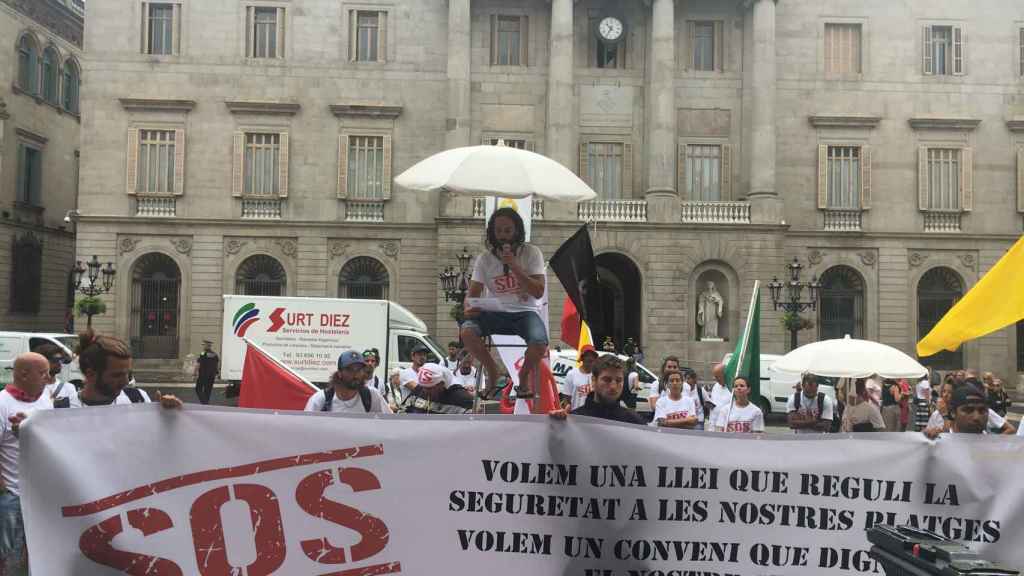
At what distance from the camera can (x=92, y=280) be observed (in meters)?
30.6

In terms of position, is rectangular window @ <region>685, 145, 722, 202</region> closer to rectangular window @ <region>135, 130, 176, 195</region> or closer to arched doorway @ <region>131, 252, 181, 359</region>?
rectangular window @ <region>135, 130, 176, 195</region>

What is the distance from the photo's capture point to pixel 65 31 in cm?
4288

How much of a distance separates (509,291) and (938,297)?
32.5 metres

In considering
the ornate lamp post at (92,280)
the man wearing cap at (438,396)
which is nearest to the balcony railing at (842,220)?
the ornate lamp post at (92,280)

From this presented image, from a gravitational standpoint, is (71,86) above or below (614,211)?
above

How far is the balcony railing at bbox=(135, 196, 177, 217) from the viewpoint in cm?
3434

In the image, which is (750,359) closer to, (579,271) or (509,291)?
(579,271)

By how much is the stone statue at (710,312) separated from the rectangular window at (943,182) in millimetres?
9210

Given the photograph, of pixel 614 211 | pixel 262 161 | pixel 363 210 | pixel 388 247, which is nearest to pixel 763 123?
pixel 614 211

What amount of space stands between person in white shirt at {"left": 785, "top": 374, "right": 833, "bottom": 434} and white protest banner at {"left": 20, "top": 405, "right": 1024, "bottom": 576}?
24.4 feet

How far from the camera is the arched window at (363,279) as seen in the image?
34.9 meters

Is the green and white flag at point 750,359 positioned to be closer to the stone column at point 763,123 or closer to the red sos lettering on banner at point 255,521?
the red sos lettering on banner at point 255,521

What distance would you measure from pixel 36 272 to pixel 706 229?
95.4 ft

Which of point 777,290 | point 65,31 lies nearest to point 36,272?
point 65,31
